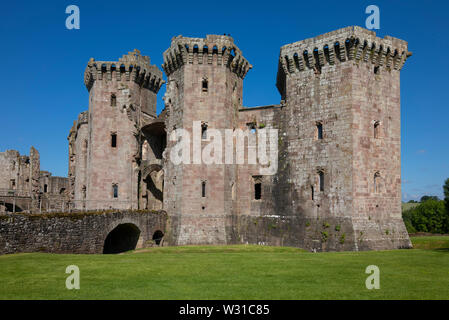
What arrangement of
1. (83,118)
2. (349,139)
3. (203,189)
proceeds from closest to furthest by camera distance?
(349,139) → (203,189) → (83,118)

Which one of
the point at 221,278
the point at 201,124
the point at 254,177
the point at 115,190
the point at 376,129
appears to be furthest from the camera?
the point at 115,190

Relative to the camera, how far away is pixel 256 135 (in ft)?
95.2

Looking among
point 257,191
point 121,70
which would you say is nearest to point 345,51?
point 257,191

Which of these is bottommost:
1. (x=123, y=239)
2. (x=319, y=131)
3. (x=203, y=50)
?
(x=123, y=239)

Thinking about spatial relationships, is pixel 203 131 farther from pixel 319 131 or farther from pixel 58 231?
pixel 58 231

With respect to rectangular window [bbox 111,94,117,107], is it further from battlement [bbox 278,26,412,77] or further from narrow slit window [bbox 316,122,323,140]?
narrow slit window [bbox 316,122,323,140]

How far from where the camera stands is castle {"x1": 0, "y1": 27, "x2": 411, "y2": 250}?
24.0m

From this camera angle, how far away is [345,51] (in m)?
24.2

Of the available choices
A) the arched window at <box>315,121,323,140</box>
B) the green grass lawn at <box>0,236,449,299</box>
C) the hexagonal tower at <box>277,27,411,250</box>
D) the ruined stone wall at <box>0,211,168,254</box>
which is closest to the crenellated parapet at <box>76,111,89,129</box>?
the ruined stone wall at <box>0,211,168,254</box>

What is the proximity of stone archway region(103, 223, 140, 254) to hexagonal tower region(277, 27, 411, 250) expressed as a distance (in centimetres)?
1236

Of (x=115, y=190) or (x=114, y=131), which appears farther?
(x=114, y=131)

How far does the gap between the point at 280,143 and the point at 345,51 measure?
8.06m
